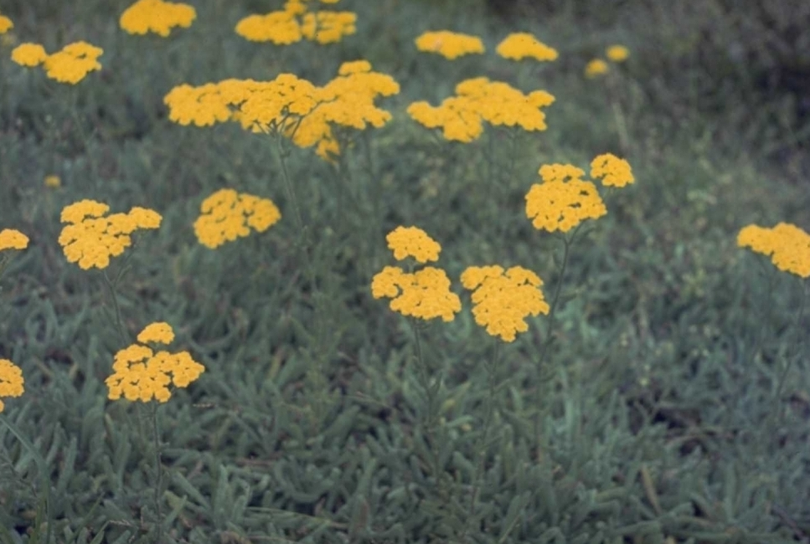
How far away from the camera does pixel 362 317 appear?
3.77 m

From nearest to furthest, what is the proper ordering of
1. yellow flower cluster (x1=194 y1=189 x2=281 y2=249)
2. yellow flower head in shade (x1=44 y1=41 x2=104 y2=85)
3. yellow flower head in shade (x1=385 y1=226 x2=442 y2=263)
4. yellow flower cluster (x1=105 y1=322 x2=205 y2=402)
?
yellow flower cluster (x1=105 y1=322 x2=205 y2=402), yellow flower head in shade (x1=385 y1=226 x2=442 y2=263), yellow flower head in shade (x1=44 y1=41 x2=104 y2=85), yellow flower cluster (x1=194 y1=189 x2=281 y2=249)

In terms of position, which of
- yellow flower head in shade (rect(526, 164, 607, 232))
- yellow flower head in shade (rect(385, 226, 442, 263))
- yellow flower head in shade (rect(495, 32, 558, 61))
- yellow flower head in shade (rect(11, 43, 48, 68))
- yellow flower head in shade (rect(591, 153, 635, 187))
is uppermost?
yellow flower head in shade (rect(495, 32, 558, 61))

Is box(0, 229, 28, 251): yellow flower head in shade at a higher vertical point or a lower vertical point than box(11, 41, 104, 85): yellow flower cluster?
lower

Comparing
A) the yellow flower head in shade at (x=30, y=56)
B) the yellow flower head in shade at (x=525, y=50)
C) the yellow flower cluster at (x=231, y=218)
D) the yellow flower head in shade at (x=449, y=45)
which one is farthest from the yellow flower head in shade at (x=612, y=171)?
the yellow flower head in shade at (x=30, y=56)

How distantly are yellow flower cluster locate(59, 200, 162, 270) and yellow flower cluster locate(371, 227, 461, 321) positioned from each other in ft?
2.27

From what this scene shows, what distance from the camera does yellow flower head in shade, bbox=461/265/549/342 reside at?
248 cm

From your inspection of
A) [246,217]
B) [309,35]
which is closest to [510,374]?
[246,217]

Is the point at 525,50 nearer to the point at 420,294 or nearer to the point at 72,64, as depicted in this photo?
the point at 420,294

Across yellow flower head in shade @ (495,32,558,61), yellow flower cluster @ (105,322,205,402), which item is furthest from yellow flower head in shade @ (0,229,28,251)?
yellow flower head in shade @ (495,32,558,61)

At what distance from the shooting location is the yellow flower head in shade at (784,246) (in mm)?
2914

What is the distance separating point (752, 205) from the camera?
4.77m

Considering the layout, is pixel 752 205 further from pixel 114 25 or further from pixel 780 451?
pixel 114 25

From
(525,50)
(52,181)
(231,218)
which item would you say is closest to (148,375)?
(231,218)

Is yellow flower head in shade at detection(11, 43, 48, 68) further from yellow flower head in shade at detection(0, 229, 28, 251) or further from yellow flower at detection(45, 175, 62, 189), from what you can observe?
yellow flower head in shade at detection(0, 229, 28, 251)
